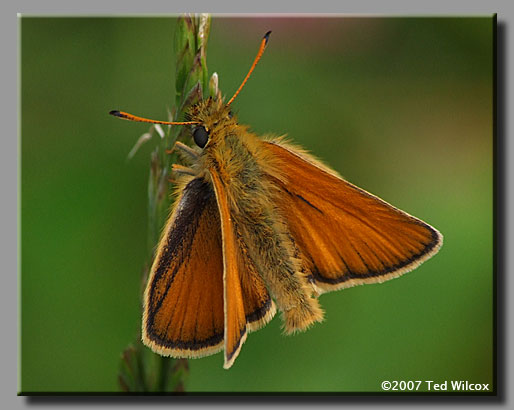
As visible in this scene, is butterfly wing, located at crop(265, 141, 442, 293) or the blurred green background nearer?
butterfly wing, located at crop(265, 141, 442, 293)

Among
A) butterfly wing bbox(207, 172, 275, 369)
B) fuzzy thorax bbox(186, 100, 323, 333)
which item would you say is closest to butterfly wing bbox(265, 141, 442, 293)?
fuzzy thorax bbox(186, 100, 323, 333)

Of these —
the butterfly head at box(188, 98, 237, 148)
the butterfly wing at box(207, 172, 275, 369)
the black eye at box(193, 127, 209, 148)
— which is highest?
the butterfly head at box(188, 98, 237, 148)

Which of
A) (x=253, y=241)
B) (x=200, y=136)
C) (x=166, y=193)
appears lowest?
(x=253, y=241)

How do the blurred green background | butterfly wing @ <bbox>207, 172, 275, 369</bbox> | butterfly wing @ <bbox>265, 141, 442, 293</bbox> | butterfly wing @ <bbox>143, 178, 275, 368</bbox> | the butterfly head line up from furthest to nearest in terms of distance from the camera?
the blurred green background < butterfly wing @ <bbox>265, 141, 442, 293</bbox> < the butterfly head < butterfly wing @ <bbox>143, 178, 275, 368</bbox> < butterfly wing @ <bbox>207, 172, 275, 369</bbox>

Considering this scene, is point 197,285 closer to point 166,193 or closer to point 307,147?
point 166,193

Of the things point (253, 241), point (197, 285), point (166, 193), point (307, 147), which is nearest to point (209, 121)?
point (166, 193)

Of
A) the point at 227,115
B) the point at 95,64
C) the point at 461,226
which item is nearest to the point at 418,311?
the point at 461,226

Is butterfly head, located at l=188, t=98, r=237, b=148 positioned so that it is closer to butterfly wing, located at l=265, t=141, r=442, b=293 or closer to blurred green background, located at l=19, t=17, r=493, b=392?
butterfly wing, located at l=265, t=141, r=442, b=293
